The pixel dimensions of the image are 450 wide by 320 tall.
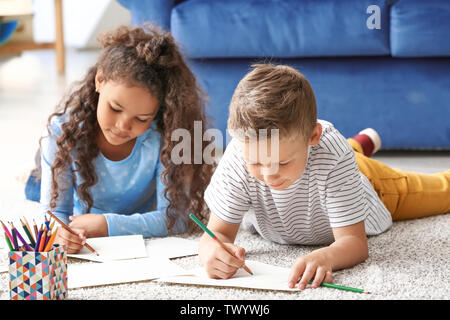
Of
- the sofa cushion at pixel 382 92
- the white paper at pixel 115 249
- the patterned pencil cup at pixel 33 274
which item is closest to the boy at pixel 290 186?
the white paper at pixel 115 249

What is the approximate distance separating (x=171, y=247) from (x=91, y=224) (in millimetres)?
172

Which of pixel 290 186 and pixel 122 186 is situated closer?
pixel 290 186

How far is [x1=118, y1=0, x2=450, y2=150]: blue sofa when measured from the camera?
1.86 m

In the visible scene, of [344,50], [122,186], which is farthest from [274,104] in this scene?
[344,50]

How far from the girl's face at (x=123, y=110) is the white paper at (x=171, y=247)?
22 cm

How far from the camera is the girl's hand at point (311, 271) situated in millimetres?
961

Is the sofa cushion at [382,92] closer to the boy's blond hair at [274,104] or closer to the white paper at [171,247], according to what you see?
the white paper at [171,247]

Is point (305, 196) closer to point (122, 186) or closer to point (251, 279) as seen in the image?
point (251, 279)

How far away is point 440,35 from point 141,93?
3.33ft

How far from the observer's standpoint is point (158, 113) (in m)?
1.35

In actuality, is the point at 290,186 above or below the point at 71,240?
above

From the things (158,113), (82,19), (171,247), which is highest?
(82,19)

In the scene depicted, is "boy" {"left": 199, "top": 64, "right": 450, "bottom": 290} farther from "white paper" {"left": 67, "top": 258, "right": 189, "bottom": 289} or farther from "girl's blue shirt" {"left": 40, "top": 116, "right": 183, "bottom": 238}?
"girl's blue shirt" {"left": 40, "top": 116, "right": 183, "bottom": 238}

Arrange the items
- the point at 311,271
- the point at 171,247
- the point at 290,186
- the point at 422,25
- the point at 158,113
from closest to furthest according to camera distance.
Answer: the point at 311,271
the point at 290,186
the point at 171,247
the point at 158,113
the point at 422,25
